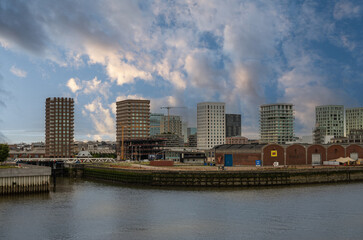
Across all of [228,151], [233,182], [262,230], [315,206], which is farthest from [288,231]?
[228,151]

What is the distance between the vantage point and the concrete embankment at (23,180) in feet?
262

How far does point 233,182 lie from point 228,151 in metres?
35.9

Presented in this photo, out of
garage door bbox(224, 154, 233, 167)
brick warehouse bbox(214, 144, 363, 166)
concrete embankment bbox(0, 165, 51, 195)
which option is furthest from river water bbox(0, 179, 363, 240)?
garage door bbox(224, 154, 233, 167)

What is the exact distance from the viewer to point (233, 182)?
9650 centimetres

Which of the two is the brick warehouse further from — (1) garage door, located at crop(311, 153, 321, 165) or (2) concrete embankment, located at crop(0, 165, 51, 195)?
(2) concrete embankment, located at crop(0, 165, 51, 195)

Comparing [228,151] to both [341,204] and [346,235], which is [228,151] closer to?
[341,204]

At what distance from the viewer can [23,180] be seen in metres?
82.1

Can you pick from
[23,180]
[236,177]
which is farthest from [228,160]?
[23,180]

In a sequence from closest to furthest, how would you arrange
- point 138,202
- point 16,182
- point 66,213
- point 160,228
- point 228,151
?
1. point 160,228
2. point 66,213
3. point 138,202
4. point 16,182
5. point 228,151

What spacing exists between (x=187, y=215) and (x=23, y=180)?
1464 inches

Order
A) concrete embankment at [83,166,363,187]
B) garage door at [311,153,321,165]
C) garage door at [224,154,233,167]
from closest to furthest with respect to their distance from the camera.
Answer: concrete embankment at [83,166,363,187]
garage door at [224,154,233,167]
garage door at [311,153,321,165]

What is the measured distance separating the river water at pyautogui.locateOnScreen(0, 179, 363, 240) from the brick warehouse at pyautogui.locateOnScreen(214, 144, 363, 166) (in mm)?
36373

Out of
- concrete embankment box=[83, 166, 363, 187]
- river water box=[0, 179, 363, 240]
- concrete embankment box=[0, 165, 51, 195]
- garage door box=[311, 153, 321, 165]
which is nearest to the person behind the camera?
river water box=[0, 179, 363, 240]

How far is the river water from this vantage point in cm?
5169
